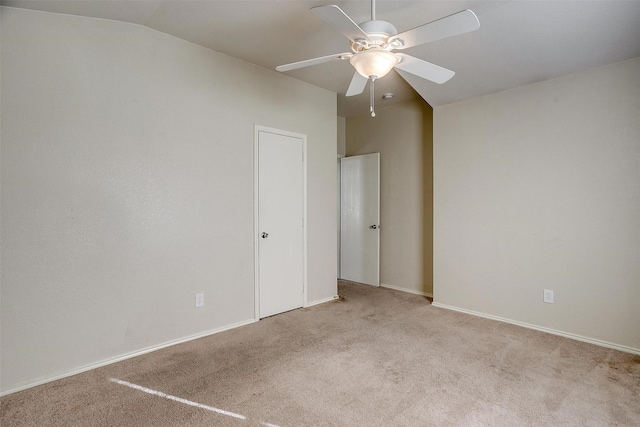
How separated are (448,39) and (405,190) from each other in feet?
7.18

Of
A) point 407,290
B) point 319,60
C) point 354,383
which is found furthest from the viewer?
point 407,290

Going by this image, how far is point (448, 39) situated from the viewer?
2.77 meters

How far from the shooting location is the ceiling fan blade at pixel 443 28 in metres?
1.56

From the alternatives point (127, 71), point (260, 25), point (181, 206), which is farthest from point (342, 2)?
point (181, 206)

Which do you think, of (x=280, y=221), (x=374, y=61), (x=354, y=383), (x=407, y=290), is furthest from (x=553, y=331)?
(x=374, y=61)

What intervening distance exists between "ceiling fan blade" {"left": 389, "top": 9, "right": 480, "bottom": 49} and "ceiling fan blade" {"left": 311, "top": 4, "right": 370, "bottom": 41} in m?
0.21

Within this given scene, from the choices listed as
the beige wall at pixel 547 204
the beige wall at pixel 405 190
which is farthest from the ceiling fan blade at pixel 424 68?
the beige wall at pixel 405 190

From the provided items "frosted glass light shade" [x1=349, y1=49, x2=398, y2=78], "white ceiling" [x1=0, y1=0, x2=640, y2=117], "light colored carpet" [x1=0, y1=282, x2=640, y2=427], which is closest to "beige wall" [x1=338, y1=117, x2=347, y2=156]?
"white ceiling" [x1=0, y1=0, x2=640, y2=117]

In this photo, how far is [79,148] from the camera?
2.38 m

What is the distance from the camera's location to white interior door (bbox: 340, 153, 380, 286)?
16.2 feet

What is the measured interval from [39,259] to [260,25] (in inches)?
90.0

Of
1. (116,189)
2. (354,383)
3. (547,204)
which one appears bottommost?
(354,383)

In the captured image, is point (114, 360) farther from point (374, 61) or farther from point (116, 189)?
point (374, 61)

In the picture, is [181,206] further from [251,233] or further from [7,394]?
[7,394]
